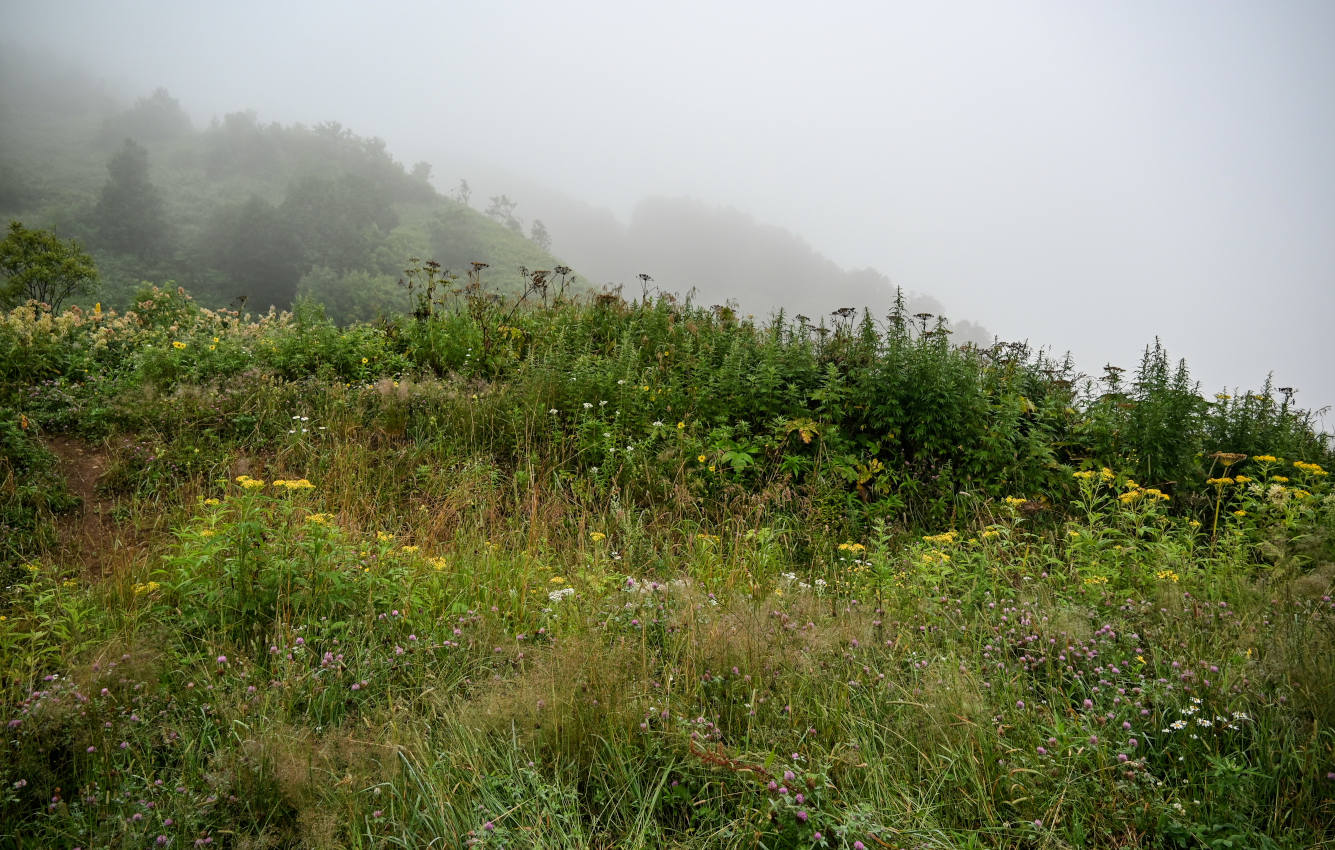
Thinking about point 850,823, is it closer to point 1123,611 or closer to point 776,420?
point 1123,611

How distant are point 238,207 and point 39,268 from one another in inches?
1313

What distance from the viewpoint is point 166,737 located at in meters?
2.10

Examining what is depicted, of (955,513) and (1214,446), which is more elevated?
(1214,446)

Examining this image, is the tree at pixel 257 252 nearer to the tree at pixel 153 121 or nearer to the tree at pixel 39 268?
the tree at pixel 39 268

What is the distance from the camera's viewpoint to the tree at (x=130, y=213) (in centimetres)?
4906

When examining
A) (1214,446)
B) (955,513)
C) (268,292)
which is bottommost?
(268,292)

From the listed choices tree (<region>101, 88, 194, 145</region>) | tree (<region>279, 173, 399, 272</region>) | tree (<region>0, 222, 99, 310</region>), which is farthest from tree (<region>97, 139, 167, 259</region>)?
tree (<region>101, 88, 194, 145</region>)

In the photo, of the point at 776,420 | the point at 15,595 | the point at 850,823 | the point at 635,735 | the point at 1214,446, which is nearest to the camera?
the point at 850,823

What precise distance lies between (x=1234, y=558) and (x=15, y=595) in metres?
7.00

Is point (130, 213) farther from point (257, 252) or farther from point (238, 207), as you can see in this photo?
point (257, 252)

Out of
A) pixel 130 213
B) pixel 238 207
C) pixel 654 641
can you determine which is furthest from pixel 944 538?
pixel 238 207

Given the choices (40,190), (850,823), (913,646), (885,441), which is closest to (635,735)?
(850,823)

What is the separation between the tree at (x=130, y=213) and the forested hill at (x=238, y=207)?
0.12 m

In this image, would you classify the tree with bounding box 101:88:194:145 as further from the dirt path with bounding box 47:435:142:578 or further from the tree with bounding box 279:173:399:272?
the dirt path with bounding box 47:435:142:578
